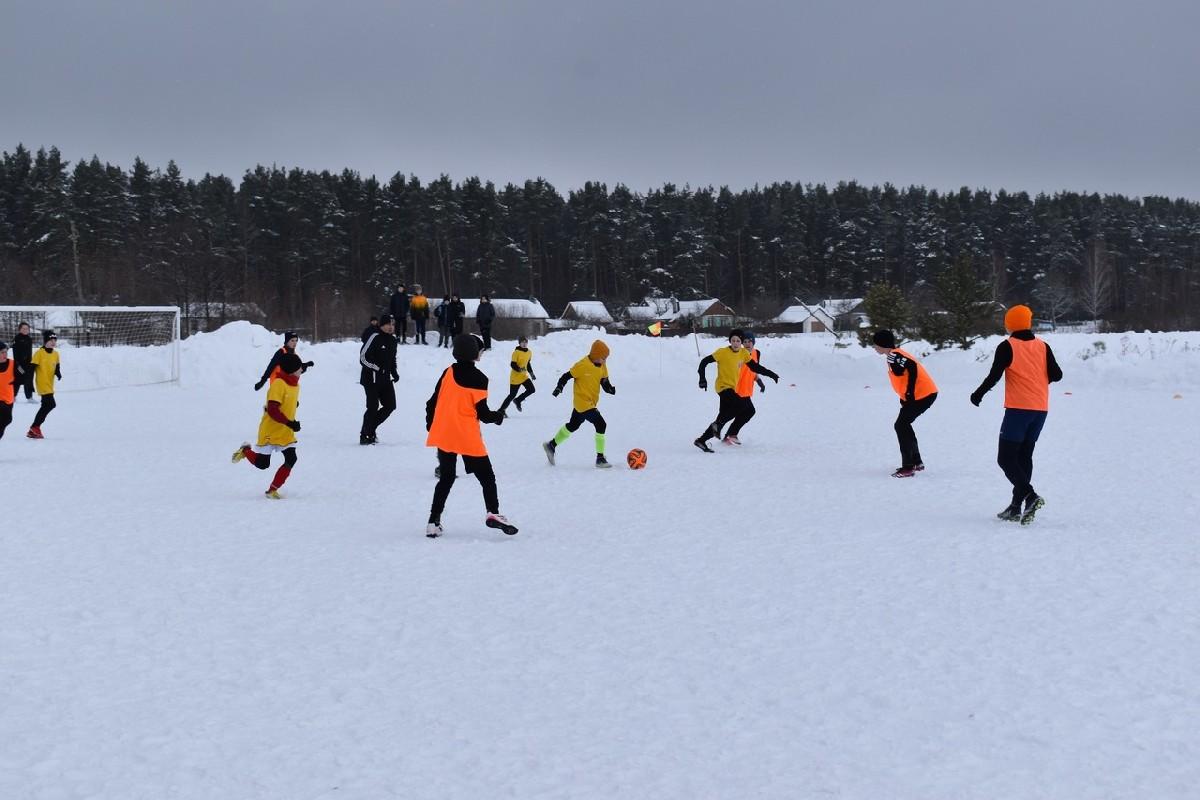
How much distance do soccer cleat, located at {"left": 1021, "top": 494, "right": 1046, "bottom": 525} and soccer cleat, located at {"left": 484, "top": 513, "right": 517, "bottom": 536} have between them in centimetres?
425

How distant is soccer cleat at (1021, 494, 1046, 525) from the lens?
8.19 meters

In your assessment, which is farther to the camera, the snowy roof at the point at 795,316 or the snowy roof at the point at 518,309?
the snowy roof at the point at 795,316

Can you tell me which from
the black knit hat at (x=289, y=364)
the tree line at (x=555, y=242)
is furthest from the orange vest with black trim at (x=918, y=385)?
the tree line at (x=555, y=242)

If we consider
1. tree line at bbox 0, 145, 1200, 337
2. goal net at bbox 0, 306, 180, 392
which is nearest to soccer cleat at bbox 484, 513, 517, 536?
goal net at bbox 0, 306, 180, 392

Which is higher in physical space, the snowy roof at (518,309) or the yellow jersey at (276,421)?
the snowy roof at (518,309)

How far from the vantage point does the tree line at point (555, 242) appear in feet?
203

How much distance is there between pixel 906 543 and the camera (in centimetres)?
755

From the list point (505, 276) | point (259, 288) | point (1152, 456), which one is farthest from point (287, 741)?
point (505, 276)

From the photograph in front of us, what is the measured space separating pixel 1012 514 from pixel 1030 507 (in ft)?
0.54

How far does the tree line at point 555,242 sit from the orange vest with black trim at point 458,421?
46.1 meters

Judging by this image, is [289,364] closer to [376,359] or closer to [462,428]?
[462,428]

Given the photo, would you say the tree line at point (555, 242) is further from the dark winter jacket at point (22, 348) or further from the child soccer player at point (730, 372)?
the child soccer player at point (730, 372)

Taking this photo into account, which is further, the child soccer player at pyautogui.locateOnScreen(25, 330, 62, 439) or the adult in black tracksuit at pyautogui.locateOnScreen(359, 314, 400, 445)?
the child soccer player at pyautogui.locateOnScreen(25, 330, 62, 439)

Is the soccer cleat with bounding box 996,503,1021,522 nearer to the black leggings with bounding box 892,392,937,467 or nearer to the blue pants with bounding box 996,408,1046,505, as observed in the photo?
the blue pants with bounding box 996,408,1046,505
